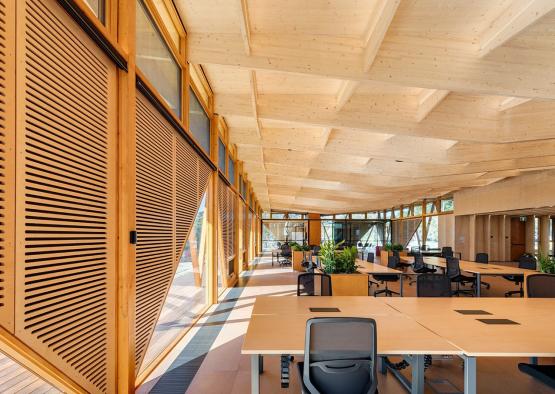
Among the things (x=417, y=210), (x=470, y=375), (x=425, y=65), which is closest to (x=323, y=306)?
(x=470, y=375)

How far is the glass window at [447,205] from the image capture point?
59.7ft

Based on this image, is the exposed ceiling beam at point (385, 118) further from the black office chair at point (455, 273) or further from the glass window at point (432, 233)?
the glass window at point (432, 233)

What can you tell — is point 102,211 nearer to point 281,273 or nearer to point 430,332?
point 430,332

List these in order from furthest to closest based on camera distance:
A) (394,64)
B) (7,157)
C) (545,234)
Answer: (545,234) < (394,64) < (7,157)

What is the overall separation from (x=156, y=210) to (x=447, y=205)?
17.7m

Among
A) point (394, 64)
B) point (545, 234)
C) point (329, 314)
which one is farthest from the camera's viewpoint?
point (545, 234)

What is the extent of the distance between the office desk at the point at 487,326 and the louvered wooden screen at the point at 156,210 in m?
2.61

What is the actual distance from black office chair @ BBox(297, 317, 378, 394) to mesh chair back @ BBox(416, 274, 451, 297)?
2.83m

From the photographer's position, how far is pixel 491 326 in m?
3.22

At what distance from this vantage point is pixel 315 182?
14672 millimetres

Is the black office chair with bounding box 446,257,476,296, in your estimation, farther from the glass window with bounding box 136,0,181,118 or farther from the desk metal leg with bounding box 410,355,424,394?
the glass window with bounding box 136,0,181,118

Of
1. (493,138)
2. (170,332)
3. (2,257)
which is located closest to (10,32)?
(2,257)

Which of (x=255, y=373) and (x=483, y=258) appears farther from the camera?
(x=483, y=258)

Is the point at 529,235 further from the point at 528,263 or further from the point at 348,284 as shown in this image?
the point at 348,284
